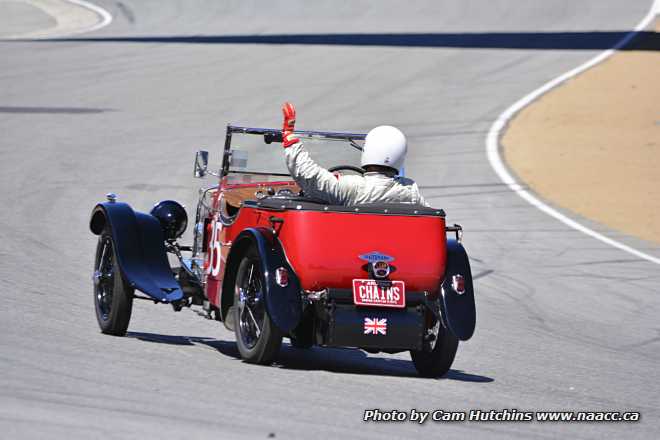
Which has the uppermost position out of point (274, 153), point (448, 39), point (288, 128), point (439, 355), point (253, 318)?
point (448, 39)

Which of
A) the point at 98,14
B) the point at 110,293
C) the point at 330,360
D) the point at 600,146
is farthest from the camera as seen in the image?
the point at 98,14

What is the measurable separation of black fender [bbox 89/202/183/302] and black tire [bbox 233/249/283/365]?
84 cm

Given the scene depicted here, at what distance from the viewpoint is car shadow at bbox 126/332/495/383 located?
316 inches

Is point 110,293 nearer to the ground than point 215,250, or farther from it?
nearer to the ground

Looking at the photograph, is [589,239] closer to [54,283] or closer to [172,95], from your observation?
[54,283]

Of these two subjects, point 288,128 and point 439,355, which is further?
point 439,355

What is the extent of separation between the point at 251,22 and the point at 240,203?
2781cm

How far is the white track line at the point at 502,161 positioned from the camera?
15.5 m

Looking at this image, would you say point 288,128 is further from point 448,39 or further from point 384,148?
point 448,39

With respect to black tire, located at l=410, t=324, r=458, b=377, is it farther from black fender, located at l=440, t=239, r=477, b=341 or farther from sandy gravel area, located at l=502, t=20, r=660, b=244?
sandy gravel area, located at l=502, t=20, r=660, b=244

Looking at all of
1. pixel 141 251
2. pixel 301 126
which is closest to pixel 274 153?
pixel 141 251

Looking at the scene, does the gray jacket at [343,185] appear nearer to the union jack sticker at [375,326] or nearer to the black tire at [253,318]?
the black tire at [253,318]

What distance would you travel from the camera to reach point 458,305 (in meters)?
7.71

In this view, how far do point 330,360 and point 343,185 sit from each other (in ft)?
4.66
